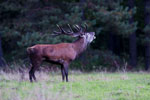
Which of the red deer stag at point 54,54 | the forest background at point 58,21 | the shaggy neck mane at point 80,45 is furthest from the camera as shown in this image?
the forest background at point 58,21

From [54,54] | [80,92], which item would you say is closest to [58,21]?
[54,54]

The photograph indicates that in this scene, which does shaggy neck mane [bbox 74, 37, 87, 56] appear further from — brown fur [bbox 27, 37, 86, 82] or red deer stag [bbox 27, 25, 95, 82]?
brown fur [bbox 27, 37, 86, 82]

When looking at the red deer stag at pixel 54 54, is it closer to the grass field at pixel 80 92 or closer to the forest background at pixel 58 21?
the grass field at pixel 80 92

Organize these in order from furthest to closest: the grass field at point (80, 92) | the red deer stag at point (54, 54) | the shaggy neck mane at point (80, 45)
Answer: the shaggy neck mane at point (80, 45), the red deer stag at point (54, 54), the grass field at point (80, 92)

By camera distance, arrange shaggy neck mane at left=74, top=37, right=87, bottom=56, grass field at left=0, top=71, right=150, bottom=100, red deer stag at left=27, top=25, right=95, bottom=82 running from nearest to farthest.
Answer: grass field at left=0, top=71, right=150, bottom=100 → red deer stag at left=27, top=25, right=95, bottom=82 → shaggy neck mane at left=74, top=37, right=87, bottom=56

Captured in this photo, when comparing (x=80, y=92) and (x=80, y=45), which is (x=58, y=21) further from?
(x=80, y=92)

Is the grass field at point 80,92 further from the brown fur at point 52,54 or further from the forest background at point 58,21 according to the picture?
the forest background at point 58,21

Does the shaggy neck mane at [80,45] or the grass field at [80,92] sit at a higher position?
the shaggy neck mane at [80,45]

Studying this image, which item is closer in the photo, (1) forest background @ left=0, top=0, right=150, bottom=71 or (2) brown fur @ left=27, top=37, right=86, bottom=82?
(2) brown fur @ left=27, top=37, right=86, bottom=82

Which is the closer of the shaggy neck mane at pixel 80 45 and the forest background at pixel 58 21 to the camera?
the shaggy neck mane at pixel 80 45

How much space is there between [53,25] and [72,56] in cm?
901

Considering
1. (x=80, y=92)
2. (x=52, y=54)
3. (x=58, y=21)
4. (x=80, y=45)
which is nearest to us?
(x=80, y=92)

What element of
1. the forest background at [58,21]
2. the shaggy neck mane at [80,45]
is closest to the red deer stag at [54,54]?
the shaggy neck mane at [80,45]

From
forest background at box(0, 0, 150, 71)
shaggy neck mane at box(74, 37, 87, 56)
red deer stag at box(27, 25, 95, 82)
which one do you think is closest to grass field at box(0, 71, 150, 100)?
red deer stag at box(27, 25, 95, 82)
